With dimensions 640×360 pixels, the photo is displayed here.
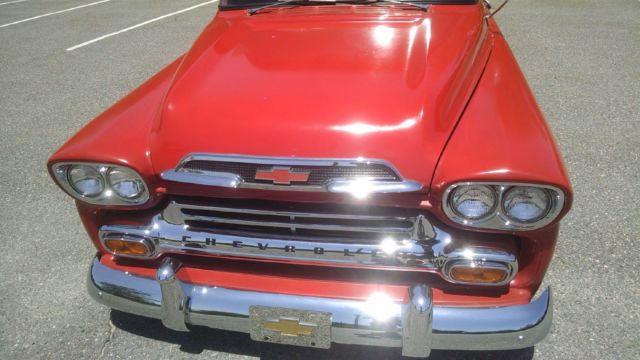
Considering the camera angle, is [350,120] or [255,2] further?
[255,2]

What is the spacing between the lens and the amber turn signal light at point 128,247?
2014 millimetres

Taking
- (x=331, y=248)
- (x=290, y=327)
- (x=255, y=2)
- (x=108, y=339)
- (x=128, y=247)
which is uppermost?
(x=255, y=2)

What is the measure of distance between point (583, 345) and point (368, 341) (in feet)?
3.78

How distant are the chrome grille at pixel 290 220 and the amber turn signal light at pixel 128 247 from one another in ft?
0.57

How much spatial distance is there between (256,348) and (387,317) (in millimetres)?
838

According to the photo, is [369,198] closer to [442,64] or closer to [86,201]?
[442,64]

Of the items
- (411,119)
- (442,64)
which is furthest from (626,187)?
(411,119)

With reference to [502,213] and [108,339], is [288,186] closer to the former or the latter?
[502,213]

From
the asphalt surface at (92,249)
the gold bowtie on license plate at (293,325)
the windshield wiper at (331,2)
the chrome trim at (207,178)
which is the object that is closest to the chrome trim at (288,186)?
the chrome trim at (207,178)

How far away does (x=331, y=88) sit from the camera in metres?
2.04

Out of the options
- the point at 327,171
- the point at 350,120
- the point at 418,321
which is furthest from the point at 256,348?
the point at 350,120

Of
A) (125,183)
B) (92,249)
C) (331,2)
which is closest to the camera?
(125,183)

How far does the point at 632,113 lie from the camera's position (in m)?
4.64

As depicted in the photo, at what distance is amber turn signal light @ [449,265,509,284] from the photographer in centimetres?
182
